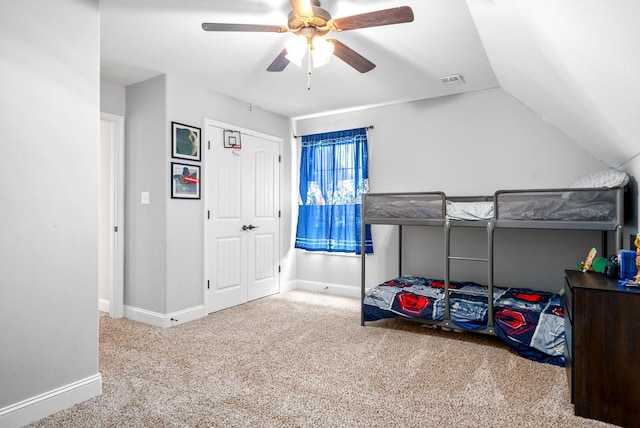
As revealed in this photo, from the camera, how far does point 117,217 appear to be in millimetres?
3719

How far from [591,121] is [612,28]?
4.73 ft

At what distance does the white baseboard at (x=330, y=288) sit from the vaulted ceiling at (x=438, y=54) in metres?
2.39

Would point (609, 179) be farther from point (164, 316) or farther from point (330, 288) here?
point (164, 316)

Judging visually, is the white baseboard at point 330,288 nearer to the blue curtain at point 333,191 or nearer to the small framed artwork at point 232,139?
the blue curtain at point 333,191

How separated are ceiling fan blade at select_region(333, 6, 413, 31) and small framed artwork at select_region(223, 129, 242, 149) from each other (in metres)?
2.23

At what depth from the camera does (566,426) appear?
1855 mm

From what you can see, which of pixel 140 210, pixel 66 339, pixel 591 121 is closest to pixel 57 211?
pixel 66 339

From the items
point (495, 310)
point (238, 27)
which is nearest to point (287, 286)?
point (495, 310)

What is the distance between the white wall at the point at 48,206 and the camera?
1.83 m

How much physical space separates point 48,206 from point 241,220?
234 centimetres

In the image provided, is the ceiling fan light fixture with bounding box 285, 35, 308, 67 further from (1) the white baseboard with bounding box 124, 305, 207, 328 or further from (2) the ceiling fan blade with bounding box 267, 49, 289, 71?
(1) the white baseboard with bounding box 124, 305, 207, 328

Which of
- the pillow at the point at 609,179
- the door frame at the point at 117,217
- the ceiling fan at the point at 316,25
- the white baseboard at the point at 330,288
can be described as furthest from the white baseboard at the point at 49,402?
the pillow at the point at 609,179

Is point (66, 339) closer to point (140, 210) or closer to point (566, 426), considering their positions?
point (140, 210)

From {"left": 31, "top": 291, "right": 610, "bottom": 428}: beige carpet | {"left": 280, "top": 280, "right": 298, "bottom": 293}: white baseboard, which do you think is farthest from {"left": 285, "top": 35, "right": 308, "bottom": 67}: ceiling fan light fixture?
{"left": 280, "top": 280, "right": 298, "bottom": 293}: white baseboard
